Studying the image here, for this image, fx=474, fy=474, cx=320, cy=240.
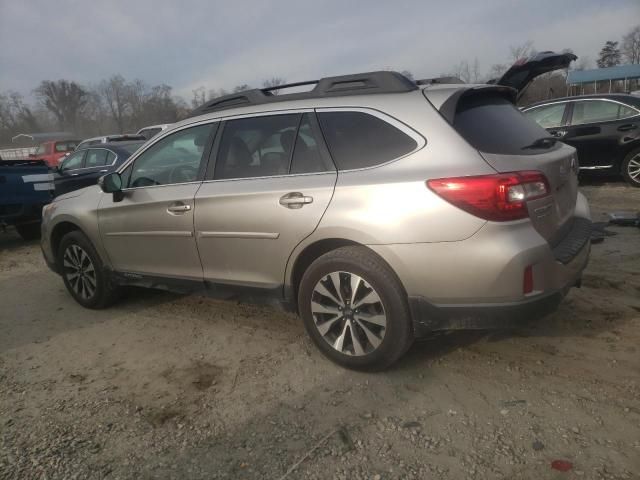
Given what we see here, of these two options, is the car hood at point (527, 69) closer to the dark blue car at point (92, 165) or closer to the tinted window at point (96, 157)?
the dark blue car at point (92, 165)

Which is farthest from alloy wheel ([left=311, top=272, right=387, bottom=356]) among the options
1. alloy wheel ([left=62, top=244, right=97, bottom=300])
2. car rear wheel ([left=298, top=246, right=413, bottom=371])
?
alloy wheel ([left=62, top=244, right=97, bottom=300])

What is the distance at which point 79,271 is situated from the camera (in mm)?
4566

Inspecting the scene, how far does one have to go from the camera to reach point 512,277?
7.91 feet

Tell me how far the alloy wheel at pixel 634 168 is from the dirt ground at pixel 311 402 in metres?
4.86

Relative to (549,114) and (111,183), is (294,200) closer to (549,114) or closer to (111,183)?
(111,183)

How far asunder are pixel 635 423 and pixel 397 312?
128 cm

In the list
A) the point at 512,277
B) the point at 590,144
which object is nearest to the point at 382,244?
the point at 512,277

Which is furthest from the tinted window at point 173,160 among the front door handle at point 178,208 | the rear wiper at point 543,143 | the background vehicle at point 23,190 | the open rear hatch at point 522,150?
the background vehicle at point 23,190

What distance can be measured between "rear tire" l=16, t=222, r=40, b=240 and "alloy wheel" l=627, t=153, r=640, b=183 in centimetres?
1015

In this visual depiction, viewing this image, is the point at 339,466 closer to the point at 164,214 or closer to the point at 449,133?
the point at 449,133

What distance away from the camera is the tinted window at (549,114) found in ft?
28.7

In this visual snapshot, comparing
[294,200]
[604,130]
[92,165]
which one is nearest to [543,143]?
[294,200]

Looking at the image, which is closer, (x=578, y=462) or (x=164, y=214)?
(x=578, y=462)

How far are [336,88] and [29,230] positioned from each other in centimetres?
743
